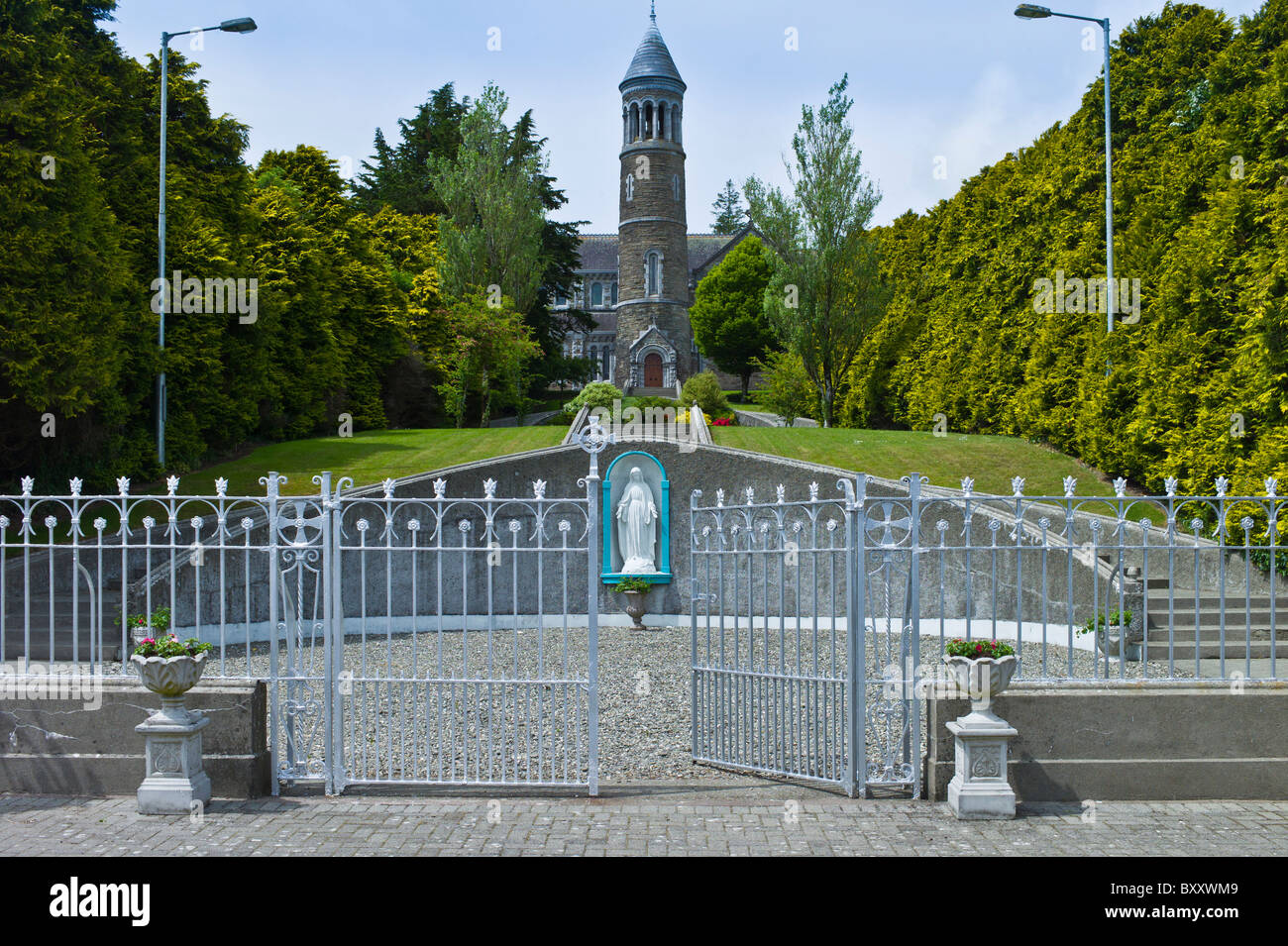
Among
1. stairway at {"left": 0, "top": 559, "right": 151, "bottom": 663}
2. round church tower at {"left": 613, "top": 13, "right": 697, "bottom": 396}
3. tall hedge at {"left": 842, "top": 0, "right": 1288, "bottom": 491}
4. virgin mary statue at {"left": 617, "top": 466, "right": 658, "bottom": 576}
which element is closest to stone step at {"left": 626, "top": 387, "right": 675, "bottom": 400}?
round church tower at {"left": 613, "top": 13, "right": 697, "bottom": 396}

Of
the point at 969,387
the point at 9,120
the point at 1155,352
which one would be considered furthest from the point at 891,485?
the point at 9,120

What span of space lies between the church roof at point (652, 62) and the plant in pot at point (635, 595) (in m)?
33.5

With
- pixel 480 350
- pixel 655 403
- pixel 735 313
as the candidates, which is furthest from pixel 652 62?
pixel 480 350

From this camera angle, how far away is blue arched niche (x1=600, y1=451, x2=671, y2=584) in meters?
16.9

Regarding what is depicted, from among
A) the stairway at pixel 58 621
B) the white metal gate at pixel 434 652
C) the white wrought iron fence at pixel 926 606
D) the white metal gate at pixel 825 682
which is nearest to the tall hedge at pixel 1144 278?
the white wrought iron fence at pixel 926 606

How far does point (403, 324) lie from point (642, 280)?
1844 cm

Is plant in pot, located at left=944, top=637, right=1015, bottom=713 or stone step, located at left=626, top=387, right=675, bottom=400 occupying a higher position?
stone step, located at left=626, top=387, right=675, bottom=400

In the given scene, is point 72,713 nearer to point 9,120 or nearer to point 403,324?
point 9,120

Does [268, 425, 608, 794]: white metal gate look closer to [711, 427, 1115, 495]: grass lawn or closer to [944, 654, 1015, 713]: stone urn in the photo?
[944, 654, 1015, 713]: stone urn

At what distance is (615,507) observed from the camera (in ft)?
55.6

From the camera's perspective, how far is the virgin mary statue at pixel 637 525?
16734mm

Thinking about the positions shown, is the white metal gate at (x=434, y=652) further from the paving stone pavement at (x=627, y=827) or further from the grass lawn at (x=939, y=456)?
the grass lawn at (x=939, y=456)

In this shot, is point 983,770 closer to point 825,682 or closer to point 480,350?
point 825,682

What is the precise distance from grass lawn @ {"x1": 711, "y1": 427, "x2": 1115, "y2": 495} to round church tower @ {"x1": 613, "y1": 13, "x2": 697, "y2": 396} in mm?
24232
